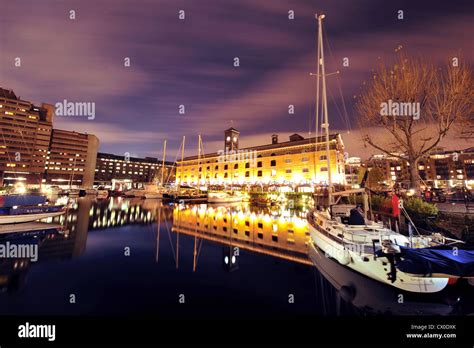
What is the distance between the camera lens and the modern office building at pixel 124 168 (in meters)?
158

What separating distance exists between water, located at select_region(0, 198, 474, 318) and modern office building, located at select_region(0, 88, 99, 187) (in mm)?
113648

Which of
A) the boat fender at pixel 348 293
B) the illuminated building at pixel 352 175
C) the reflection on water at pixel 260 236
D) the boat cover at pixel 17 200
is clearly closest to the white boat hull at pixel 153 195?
the boat cover at pixel 17 200

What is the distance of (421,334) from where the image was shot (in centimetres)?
498

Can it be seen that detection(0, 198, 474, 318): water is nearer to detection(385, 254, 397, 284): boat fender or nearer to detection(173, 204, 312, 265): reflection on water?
detection(173, 204, 312, 265): reflection on water

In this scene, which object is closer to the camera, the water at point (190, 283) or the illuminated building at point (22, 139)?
the water at point (190, 283)

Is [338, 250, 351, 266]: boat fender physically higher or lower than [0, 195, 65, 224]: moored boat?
lower

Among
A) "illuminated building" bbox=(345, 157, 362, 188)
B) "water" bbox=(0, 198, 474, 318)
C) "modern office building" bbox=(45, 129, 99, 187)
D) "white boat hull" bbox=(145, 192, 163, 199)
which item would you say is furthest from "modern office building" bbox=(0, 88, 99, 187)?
"illuminated building" bbox=(345, 157, 362, 188)

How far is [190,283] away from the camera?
26.3 ft

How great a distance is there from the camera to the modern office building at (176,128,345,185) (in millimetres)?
57875

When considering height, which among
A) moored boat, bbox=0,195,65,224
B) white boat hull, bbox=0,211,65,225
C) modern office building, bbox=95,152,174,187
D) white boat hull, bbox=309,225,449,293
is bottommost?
white boat hull, bbox=309,225,449,293

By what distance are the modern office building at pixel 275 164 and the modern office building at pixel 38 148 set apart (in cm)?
7137

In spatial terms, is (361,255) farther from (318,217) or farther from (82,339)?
(82,339)

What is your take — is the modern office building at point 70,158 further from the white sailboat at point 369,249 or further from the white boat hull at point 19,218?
the white sailboat at point 369,249

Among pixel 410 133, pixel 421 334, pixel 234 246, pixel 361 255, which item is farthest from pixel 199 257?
pixel 410 133
